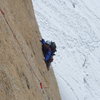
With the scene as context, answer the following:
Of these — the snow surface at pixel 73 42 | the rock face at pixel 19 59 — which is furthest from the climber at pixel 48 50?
the snow surface at pixel 73 42

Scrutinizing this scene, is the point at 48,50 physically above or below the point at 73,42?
below

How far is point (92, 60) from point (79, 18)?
5.83 meters

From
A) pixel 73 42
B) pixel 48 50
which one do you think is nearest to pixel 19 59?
pixel 48 50

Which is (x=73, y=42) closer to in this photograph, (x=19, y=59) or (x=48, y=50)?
(x=48, y=50)

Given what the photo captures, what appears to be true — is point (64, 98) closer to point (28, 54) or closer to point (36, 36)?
point (36, 36)

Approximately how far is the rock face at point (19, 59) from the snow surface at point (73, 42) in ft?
23.1

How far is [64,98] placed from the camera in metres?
16.7

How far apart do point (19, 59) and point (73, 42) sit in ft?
61.5

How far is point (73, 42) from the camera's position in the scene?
85.4 feet

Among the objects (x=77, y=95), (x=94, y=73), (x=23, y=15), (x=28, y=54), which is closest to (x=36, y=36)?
(x=23, y=15)

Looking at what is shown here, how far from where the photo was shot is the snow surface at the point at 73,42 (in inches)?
803

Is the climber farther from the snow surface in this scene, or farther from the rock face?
the snow surface

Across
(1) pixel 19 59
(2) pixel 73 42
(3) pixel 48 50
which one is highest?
(2) pixel 73 42

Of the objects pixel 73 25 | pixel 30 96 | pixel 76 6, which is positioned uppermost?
pixel 76 6
